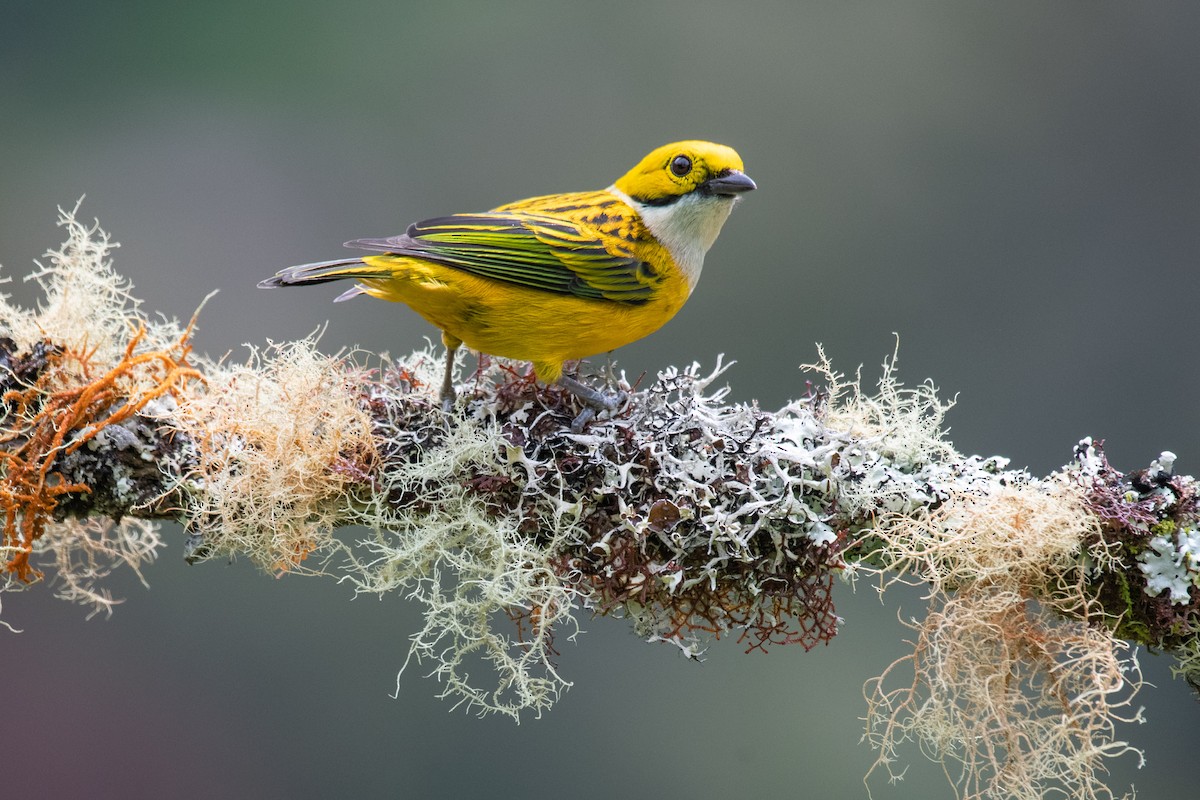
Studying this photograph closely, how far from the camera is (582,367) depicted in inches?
94.7

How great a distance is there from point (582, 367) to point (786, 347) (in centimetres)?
159

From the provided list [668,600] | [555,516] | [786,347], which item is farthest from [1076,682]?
[786,347]

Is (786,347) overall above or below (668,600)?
above

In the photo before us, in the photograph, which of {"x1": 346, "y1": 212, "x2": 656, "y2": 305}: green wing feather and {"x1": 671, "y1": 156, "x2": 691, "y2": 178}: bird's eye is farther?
{"x1": 671, "y1": 156, "x2": 691, "y2": 178}: bird's eye

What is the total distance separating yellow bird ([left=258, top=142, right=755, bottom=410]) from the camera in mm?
2295

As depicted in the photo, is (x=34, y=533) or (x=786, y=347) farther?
(x=786, y=347)

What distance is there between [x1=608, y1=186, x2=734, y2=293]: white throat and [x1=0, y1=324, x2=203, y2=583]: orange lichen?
3.83 ft

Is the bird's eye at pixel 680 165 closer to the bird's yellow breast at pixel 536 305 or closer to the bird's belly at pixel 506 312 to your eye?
the bird's yellow breast at pixel 536 305

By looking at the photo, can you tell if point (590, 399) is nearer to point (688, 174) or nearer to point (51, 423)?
point (688, 174)

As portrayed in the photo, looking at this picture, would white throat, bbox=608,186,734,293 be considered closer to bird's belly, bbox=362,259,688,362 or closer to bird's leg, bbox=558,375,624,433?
bird's belly, bbox=362,259,688,362

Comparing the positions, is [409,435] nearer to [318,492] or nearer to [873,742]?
[318,492]

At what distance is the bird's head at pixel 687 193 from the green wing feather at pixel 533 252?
0.12m

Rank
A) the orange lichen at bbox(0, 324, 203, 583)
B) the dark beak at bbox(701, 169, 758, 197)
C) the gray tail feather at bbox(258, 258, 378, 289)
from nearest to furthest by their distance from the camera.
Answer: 1. the orange lichen at bbox(0, 324, 203, 583)
2. the gray tail feather at bbox(258, 258, 378, 289)
3. the dark beak at bbox(701, 169, 758, 197)

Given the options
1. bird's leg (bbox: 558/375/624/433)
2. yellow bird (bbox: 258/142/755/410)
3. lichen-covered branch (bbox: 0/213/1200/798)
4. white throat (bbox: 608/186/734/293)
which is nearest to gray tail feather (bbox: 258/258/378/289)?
yellow bird (bbox: 258/142/755/410)
